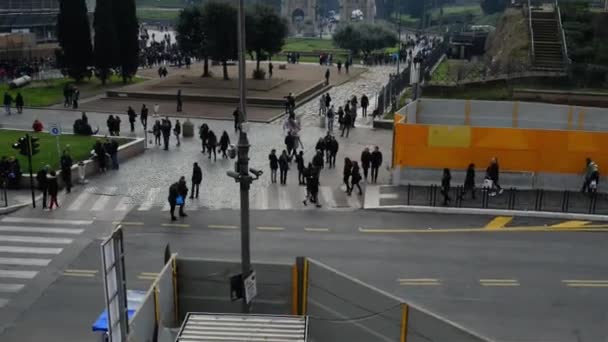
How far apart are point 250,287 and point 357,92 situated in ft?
122

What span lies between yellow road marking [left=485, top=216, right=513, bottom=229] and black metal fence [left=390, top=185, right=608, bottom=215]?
756 millimetres

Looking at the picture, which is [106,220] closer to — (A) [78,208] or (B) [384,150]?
(A) [78,208]

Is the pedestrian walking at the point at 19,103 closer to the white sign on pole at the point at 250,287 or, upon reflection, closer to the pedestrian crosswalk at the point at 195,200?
the pedestrian crosswalk at the point at 195,200

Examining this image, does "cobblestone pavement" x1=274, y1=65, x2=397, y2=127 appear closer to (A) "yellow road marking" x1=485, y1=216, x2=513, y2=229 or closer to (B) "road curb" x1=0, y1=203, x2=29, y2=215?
(A) "yellow road marking" x1=485, y1=216, x2=513, y2=229

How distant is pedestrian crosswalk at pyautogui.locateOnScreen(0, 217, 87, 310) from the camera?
16295 mm

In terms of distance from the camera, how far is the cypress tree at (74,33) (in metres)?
46.3

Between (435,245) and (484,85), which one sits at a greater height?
(484,85)

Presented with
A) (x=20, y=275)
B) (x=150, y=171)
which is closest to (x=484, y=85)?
(x=150, y=171)

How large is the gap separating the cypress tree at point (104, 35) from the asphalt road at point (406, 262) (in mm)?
26867

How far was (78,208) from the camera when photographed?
21.7 metres

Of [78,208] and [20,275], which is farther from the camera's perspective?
[78,208]

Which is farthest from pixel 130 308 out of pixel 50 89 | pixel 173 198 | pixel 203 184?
pixel 50 89

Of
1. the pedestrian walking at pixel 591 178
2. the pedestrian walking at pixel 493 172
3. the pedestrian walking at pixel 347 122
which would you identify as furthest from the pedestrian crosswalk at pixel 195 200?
the pedestrian walking at pixel 347 122

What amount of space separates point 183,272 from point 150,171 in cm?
1472
